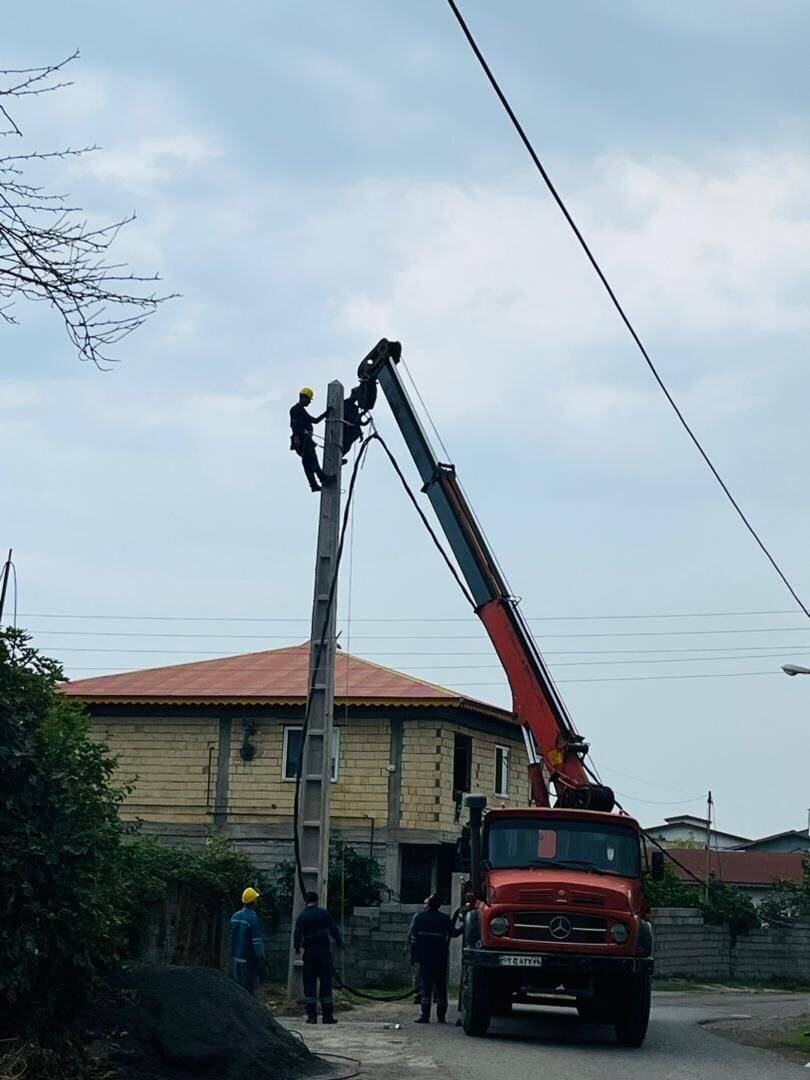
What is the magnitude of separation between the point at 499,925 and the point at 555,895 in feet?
2.37

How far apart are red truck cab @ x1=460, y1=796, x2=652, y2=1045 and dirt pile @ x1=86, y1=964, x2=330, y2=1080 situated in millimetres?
4143

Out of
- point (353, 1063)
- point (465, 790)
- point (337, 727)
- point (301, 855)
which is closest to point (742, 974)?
point (465, 790)

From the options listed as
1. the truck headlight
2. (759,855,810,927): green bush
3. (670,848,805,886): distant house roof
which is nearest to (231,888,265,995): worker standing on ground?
the truck headlight

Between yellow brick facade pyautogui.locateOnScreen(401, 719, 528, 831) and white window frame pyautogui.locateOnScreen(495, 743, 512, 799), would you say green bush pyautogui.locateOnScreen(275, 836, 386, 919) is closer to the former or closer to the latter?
yellow brick facade pyautogui.locateOnScreen(401, 719, 528, 831)

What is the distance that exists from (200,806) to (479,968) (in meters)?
20.5

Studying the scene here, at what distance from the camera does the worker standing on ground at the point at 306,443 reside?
74.0 feet

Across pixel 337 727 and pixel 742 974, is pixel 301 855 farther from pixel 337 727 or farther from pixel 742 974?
pixel 742 974

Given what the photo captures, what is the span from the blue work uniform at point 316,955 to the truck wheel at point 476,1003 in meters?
1.93

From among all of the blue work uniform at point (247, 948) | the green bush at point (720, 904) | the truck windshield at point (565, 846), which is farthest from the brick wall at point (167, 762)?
the truck windshield at point (565, 846)

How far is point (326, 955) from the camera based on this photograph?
19.2m

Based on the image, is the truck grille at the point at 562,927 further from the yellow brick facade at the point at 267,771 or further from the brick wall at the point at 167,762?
the brick wall at the point at 167,762

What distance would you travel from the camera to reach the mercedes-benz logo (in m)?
17.8

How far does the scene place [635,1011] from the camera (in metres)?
17.8

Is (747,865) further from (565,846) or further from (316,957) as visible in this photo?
(316,957)
